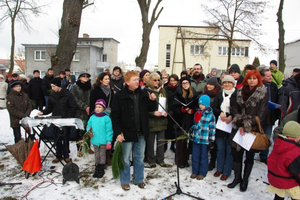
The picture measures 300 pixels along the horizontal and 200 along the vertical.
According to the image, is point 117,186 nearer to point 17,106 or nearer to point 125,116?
point 125,116

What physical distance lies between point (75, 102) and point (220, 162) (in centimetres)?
344

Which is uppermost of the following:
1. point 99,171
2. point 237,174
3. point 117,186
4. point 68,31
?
point 68,31

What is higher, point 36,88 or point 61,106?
point 36,88

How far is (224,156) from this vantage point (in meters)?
4.32

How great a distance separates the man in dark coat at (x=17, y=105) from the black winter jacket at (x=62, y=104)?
55cm

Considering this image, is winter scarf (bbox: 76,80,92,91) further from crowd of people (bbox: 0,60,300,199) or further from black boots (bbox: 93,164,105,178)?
black boots (bbox: 93,164,105,178)

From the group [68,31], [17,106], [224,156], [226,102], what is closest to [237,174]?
[224,156]

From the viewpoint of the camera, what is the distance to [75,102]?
507 centimetres

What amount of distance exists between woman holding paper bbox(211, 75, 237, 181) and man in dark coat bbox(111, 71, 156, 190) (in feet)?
4.46

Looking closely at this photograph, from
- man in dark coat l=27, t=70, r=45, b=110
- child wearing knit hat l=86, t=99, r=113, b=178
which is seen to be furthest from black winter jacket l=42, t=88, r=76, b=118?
man in dark coat l=27, t=70, r=45, b=110

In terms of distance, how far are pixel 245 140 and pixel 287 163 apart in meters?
0.94

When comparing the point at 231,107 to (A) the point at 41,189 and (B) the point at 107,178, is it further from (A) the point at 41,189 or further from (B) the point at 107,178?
(A) the point at 41,189

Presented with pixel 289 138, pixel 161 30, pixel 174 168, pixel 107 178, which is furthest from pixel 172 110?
pixel 161 30

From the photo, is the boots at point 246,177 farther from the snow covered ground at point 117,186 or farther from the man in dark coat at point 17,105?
the man in dark coat at point 17,105
